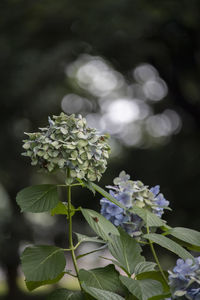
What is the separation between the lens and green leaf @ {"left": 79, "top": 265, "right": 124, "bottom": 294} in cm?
77

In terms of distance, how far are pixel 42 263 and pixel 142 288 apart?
172 mm

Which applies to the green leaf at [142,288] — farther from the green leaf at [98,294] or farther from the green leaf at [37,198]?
the green leaf at [37,198]

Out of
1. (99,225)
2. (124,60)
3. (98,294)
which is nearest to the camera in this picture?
(98,294)

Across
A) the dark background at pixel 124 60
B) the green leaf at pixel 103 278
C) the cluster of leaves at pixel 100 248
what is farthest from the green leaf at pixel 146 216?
the dark background at pixel 124 60

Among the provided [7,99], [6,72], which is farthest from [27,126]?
[6,72]

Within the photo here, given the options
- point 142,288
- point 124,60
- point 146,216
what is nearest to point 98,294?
point 142,288

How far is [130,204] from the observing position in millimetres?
844

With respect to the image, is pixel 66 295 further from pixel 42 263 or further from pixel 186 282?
pixel 186 282

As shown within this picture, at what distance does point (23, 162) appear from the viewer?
24.8 ft

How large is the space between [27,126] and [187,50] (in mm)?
3807

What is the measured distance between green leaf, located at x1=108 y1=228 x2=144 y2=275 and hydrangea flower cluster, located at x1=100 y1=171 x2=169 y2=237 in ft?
0.13

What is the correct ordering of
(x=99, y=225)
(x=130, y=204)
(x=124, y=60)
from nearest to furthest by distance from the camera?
(x=99, y=225) < (x=130, y=204) < (x=124, y=60)

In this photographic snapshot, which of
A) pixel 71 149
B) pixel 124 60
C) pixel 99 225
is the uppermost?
pixel 124 60

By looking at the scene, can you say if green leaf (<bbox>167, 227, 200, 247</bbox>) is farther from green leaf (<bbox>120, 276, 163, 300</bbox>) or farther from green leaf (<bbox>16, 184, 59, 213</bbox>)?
green leaf (<bbox>16, 184, 59, 213</bbox>)
